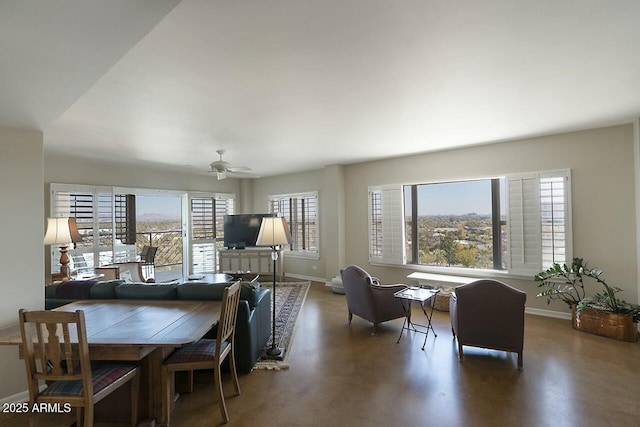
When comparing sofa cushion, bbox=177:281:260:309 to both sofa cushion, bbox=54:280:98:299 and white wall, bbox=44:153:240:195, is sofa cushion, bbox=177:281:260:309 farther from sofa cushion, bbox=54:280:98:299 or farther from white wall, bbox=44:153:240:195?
white wall, bbox=44:153:240:195

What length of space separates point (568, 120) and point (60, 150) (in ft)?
23.9

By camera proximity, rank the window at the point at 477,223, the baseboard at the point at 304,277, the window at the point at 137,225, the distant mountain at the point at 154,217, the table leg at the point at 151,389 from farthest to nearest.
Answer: the baseboard at the point at 304,277
the distant mountain at the point at 154,217
the window at the point at 137,225
the window at the point at 477,223
the table leg at the point at 151,389

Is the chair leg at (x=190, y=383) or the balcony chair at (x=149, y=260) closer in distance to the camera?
the chair leg at (x=190, y=383)

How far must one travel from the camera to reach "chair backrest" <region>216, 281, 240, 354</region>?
7.60 feet

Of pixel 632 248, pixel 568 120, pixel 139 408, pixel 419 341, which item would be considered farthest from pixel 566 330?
pixel 139 408

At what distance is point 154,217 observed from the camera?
23.4 ft

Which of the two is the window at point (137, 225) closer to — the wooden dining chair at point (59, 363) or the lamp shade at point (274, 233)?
the lamp shade at point (274, 233)

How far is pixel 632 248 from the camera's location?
154 inches

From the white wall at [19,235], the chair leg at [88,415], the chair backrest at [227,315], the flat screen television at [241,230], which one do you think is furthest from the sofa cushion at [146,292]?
the flat screen television at [241,230]

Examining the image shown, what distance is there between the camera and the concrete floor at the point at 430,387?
2.32 metres

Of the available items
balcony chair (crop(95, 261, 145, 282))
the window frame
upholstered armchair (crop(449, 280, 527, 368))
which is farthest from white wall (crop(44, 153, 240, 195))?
upholstered armchair (crop(449, 280, 527, 368))

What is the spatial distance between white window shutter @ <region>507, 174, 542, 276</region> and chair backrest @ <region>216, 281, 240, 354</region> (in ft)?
13.9

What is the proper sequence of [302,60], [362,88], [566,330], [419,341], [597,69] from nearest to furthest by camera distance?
[302,60] → [597,69] → [362,88] → [419,341] → [566,330]

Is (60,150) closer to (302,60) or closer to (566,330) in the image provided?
(302,60)
